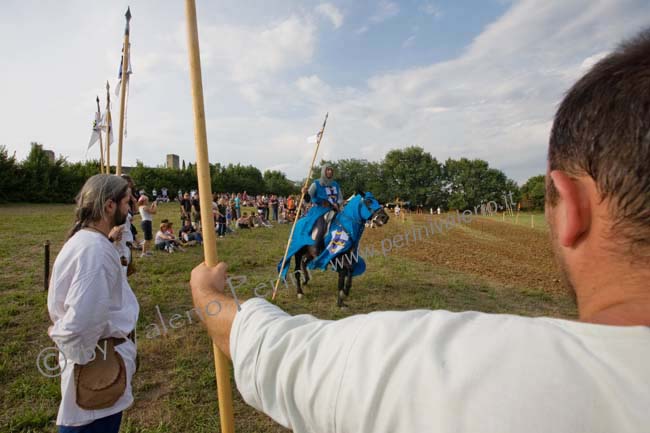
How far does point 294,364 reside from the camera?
0.72 m

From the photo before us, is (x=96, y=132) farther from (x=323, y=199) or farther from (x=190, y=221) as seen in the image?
(x=190, y=221)

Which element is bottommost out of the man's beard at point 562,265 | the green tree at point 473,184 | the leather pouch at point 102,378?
the leather pouch at point 102,378

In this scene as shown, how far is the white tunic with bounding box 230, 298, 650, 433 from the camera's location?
1.65 ft

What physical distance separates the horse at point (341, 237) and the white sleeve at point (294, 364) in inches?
214

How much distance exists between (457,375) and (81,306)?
70.3 inches

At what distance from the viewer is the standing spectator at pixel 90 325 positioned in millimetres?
1678

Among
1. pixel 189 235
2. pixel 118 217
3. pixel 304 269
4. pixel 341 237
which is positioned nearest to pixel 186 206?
pixel 189 235

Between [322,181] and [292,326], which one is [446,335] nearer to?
[292,326]

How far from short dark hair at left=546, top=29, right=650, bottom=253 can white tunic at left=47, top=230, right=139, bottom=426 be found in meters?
1.97

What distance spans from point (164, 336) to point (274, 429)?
2.49 m

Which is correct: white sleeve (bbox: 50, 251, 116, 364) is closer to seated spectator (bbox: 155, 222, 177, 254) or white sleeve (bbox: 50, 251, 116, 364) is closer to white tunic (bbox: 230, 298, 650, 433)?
white tunic (bbox: 230, 298, 650, 433)

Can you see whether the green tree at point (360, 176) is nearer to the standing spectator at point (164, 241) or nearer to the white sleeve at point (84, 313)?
the standing spectator at point (164, 241)

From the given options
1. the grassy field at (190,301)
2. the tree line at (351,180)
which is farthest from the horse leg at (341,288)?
the tree line at (351,180)

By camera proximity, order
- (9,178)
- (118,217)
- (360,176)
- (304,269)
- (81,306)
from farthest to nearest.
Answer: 1. (360,176)
2. (9,178)
3. (304,269)
4. (118,217)
5. (81,306)
